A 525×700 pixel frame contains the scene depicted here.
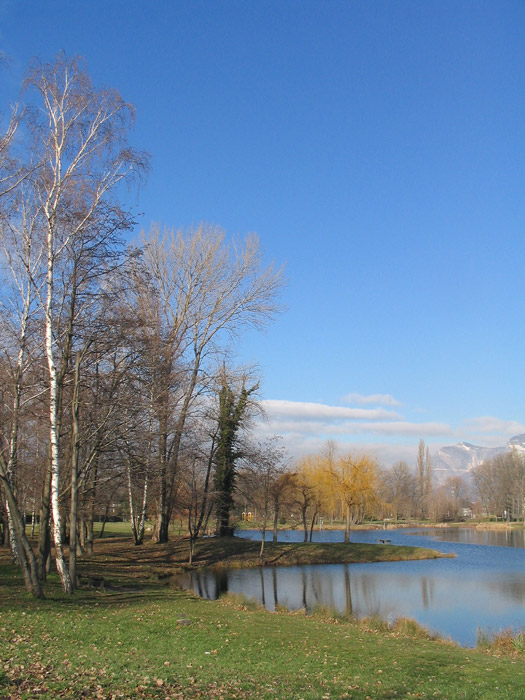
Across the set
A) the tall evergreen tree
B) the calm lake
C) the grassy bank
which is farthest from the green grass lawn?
the tall evergreen tree

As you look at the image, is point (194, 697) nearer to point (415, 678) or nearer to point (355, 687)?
point (355, 687)

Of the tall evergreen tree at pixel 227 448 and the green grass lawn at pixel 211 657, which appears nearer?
the green grass lawn at pixel 211 657

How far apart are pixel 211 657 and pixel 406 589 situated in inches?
650

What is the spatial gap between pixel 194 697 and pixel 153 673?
3.65 feet

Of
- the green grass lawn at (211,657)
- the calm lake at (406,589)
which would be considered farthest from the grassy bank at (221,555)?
the green grass lawn at (211,657)

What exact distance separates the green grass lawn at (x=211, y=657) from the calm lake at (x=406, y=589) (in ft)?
14.6

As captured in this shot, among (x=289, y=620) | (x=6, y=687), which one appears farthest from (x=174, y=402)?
(x=6, y=687)

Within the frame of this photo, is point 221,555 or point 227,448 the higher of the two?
point 227,448

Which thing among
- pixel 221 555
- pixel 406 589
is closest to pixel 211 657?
pixel 406 589

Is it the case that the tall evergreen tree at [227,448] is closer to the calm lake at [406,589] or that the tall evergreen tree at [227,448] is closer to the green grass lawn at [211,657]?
the calm lake at [406,589]

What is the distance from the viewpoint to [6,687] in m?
6.41

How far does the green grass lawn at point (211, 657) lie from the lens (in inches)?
281

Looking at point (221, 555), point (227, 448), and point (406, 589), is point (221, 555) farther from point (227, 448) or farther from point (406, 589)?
point (406, 589)

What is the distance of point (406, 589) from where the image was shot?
23234mm
